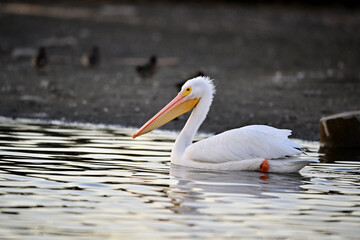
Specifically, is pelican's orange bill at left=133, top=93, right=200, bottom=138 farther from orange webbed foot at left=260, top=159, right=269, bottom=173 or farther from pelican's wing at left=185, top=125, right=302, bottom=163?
orange webbed foot at left=260, top=159, right=269, bottom=173

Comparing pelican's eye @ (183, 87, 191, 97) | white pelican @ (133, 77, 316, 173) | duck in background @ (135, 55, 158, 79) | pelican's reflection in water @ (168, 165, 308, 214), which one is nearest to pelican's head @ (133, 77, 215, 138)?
pelican's eye @ (183, 87, 191, 97)

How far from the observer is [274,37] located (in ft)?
78.9

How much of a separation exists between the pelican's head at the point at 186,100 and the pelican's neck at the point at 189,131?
49mm

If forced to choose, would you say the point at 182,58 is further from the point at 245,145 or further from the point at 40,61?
the point at 245,145

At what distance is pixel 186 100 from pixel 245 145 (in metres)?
1.14

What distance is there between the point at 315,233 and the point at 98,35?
19225mm

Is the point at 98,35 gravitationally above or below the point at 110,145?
above

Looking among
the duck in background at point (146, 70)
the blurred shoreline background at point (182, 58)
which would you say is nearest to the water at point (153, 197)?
the blurred shoreline background at point (182, 58)

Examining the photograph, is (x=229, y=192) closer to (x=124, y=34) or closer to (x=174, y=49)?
(x=174, y=49)

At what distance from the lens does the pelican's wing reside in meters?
7.94

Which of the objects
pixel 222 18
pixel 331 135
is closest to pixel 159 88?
pixel 331 135

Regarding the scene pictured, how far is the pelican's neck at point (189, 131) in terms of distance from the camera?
8375mm

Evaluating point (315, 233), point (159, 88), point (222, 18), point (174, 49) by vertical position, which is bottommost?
point (315, 233)

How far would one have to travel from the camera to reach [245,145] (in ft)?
26.4
